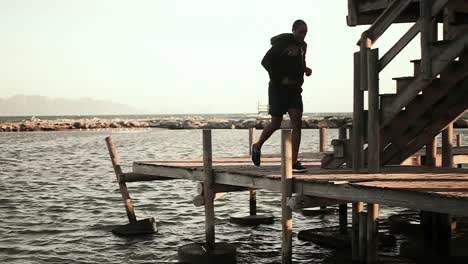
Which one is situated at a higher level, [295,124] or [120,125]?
[295,124]

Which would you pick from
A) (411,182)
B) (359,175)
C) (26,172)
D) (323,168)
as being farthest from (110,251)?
(26,172)

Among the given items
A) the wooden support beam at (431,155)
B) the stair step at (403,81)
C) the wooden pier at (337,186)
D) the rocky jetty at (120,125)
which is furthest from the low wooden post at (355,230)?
the rocky jetty at (120,125)

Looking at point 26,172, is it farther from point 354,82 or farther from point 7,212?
point 354,82

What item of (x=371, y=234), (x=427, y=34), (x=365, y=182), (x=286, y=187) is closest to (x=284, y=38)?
(x=427, y=34)

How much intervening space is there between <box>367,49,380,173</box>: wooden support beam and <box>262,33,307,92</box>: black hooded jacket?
42.5 inches

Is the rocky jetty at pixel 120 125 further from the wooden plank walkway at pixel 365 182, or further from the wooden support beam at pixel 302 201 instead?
the wooden support beam at pixel 302 201

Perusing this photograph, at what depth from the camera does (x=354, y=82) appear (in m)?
8.93

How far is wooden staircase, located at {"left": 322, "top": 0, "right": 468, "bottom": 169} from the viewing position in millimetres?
8008

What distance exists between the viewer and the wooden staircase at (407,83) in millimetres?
8008

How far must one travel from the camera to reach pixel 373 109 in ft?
28.6

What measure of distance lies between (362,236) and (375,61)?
2.51 m

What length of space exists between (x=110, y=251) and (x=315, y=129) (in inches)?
3331

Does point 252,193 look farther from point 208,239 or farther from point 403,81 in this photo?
point 403,81

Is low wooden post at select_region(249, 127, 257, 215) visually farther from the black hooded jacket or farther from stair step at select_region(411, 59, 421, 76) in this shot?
stair step at select_region(411, 59, 421, 76)
